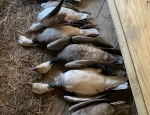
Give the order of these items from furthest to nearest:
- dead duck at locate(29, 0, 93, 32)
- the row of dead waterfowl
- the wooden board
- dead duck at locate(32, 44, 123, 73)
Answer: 1. dead duck at locate(29, 0, 93, 32)
2. dead duck at locate(32, 44, 123, 73)
3. the row of dead waterfowl
4. the wooden board

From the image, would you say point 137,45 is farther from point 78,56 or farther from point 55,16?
point 55,16

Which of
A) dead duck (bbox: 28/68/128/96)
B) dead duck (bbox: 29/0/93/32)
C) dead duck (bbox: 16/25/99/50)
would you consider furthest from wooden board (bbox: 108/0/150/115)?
dead duck (bbox: 29/0/93/32)

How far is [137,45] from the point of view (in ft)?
5.01

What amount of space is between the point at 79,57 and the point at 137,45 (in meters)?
0.39

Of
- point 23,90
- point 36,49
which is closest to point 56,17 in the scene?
point 36,49

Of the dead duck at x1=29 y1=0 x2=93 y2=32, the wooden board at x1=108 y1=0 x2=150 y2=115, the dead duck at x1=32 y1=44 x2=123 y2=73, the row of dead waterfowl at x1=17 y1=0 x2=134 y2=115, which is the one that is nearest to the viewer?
the wooden board at x1=108 y1=0 x2=150 y2=115

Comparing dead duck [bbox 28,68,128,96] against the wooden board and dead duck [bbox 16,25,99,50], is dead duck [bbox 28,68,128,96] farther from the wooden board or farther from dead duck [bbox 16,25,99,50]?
dead duck [bbox 16,25,99,50]

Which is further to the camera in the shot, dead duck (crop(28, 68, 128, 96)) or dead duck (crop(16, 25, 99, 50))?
dead duck (crop(16, 25, 99, 50))

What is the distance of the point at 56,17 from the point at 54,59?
0.27 meters

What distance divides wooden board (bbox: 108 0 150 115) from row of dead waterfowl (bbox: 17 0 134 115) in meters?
0.12

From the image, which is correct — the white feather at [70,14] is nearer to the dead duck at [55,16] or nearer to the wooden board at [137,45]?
the dead duck at [55,16]

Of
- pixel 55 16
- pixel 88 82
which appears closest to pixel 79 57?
pixel 88 82

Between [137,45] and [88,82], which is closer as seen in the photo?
[137,45]

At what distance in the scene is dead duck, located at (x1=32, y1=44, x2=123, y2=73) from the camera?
5.74 feet
